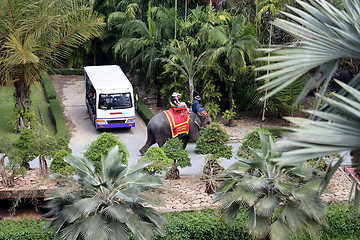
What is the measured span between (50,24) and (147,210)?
9937 millimetres

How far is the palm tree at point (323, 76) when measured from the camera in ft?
15.0

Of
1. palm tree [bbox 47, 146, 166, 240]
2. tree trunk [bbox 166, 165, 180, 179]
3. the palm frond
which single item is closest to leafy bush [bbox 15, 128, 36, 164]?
tree trunk [bbox 166, 165, 180, 179]

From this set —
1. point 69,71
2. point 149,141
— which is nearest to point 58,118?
point 149,141

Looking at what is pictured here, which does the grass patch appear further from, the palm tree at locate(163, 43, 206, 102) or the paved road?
the palm tree at locate(163, 43, 206, 102)

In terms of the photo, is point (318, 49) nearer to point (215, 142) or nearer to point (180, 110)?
point (215, 142)

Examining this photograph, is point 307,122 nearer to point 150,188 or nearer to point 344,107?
point 344,107

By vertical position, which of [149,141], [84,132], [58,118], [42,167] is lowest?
[84,132]

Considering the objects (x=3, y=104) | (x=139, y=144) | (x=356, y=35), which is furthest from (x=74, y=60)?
(x=356, y=35)

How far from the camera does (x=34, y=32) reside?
57.4 feet

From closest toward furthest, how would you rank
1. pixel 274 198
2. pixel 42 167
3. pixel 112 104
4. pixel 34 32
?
1. pixel 274 198
2. pixel 42 167
3. pixel 34 32
4. pixel 112 104

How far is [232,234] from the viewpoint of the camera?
39.3 ft

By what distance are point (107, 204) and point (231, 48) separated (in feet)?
37.6

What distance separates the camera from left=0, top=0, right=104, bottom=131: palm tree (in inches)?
671

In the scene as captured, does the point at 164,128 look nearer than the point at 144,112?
Yes
